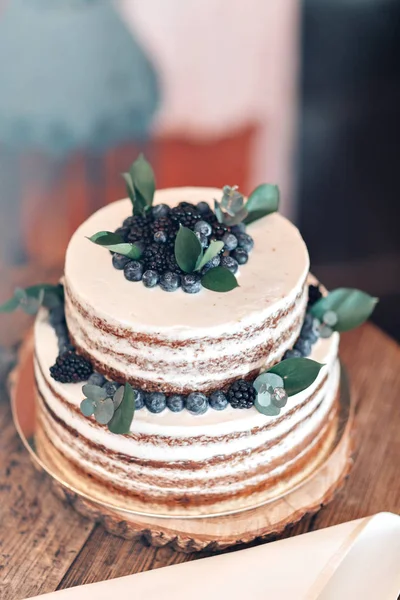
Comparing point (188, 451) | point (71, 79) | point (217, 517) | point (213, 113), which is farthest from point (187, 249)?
point (71, 79)

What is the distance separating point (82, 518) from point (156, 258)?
584 millimetres

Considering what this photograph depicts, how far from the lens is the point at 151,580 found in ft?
4.85

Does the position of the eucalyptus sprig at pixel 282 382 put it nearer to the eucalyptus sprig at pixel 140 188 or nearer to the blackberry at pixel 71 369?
the blackberry at pixel 71 369

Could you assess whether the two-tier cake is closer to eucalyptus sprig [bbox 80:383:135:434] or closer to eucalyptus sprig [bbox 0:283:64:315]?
eucalyptus sprig [bbox 80:383:135:434]

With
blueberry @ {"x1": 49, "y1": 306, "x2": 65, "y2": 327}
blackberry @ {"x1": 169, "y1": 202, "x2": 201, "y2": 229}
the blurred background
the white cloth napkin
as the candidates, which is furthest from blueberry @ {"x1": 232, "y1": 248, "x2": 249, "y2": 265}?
the blurred background

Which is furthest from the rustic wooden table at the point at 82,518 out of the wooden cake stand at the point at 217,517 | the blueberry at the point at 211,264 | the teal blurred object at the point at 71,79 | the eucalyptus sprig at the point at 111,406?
the teal blurred object at the point at 71,79

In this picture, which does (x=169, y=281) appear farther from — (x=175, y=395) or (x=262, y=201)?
(x=262, y=201)

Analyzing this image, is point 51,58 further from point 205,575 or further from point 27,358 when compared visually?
point 205,575

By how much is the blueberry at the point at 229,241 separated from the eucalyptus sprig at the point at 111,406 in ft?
1.17

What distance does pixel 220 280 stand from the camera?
4.97 feet

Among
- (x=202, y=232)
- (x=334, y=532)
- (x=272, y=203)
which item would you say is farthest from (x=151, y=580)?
(x=272, y=203)

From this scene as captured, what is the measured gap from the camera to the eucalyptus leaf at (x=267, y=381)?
152 cm

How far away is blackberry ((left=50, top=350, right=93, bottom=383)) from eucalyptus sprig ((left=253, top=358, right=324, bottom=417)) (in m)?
0.34

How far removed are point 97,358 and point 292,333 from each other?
→ 0.40 m
